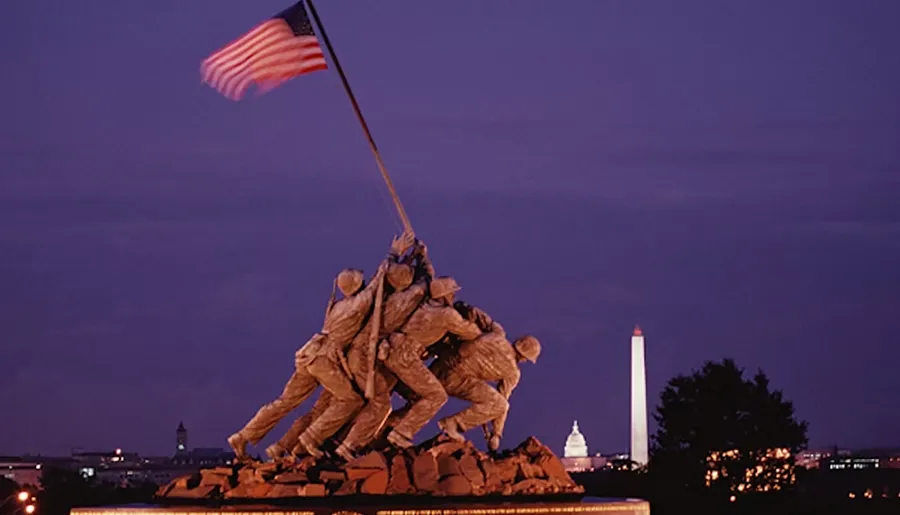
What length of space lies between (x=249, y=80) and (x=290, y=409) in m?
5.51

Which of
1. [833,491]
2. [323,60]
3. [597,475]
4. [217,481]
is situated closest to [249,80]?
[323,60]

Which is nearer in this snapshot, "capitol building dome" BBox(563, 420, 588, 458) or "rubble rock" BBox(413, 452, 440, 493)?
"rubble rock" BBox(413, 452, 440, 493)

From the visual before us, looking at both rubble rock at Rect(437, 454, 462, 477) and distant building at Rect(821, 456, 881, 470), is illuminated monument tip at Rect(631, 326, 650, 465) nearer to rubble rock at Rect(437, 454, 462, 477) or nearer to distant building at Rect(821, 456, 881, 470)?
distant building at Rect(821, 456, 881, 470)

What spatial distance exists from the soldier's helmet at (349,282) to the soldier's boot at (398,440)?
2389mm

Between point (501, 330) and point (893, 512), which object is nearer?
point (501, 330)

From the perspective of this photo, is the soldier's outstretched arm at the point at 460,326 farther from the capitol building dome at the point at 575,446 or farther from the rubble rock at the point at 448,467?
the capitol building dome at the point at 575,446

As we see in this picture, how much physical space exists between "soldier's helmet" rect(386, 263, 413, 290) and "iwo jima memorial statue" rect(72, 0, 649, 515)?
16 millimetres

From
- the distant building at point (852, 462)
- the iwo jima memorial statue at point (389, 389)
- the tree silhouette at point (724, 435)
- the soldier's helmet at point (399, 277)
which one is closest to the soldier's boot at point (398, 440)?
the iwo jima memorial statue at point (389, 389)

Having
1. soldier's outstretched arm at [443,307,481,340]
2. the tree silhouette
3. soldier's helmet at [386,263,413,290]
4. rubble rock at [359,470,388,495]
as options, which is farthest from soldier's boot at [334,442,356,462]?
the tree silhouette

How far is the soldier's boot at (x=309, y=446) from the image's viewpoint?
32156mm

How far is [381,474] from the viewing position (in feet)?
99.0

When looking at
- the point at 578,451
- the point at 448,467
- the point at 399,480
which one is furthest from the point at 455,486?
the point at 578,451

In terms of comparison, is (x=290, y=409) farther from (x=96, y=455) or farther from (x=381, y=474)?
(x=96, y=455)

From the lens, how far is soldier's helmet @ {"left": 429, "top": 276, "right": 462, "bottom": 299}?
32219 millimetres
